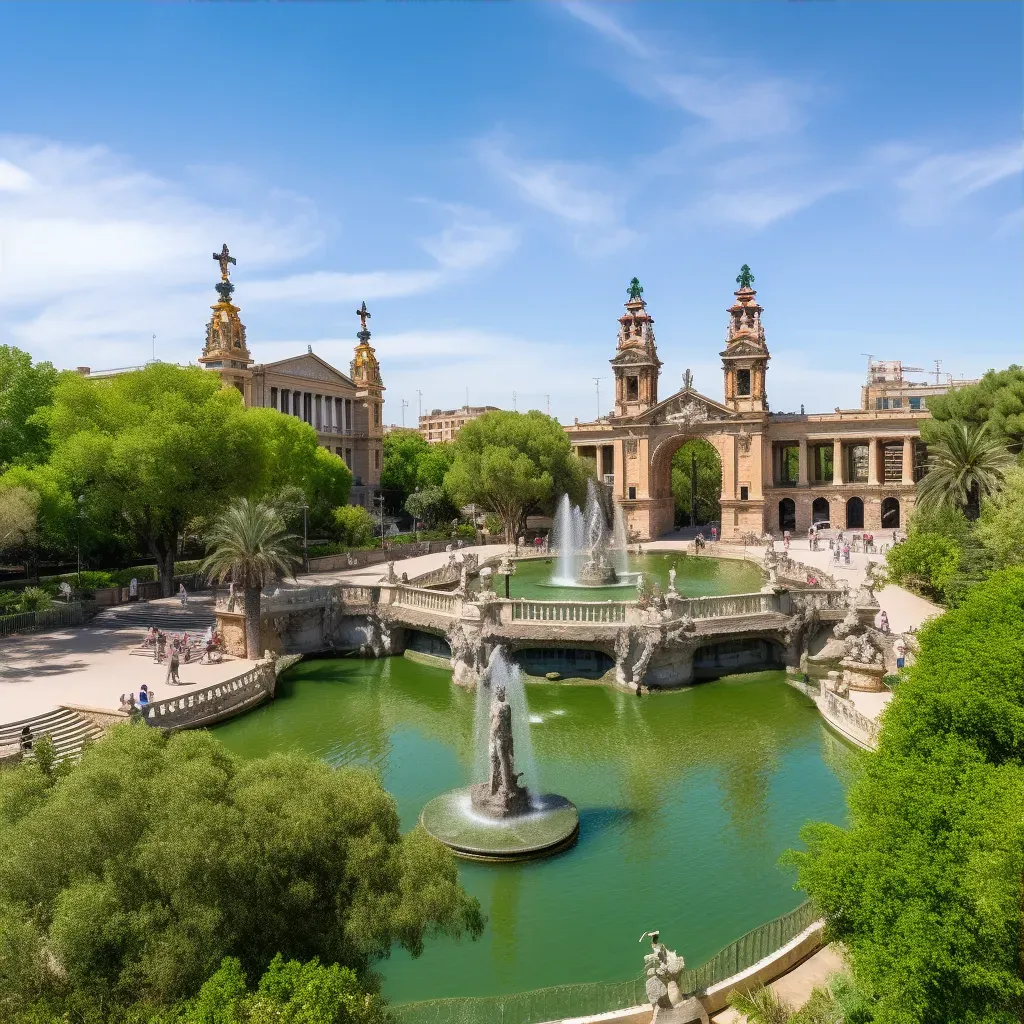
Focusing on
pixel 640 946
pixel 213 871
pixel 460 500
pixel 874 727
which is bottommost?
pixel 640 946

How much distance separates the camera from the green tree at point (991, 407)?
4803 cm

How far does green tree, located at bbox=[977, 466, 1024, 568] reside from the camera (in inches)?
1192

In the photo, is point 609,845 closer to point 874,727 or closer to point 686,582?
point 874,727

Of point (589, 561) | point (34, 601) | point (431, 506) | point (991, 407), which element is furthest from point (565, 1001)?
point (431, 506)

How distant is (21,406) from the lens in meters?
43.9

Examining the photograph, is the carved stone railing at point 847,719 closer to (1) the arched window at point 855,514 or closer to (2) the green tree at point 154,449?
(2) the green tree at point 154,449

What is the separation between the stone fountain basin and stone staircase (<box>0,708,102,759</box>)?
956 cm

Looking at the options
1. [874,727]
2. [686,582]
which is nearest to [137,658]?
[874,727]

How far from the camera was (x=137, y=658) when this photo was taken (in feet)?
95.0

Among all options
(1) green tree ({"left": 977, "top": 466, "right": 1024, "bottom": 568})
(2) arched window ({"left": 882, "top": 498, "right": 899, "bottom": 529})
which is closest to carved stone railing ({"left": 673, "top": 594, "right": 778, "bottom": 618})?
(1) green tree ({"left": 977, "top": 466, "right": 1024, "bottom": 568})

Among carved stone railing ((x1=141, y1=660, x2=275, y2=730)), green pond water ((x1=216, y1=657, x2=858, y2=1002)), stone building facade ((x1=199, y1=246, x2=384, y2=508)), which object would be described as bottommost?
green pond water ((x1=216, y1=657, x2=858, y2=1002))

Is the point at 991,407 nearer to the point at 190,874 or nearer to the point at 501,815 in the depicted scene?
the point at 501,815

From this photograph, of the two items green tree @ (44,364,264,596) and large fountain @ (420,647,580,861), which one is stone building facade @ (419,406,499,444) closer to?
green tree @ (44,364,264,596)

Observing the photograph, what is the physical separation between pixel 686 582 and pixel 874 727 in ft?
78.3
